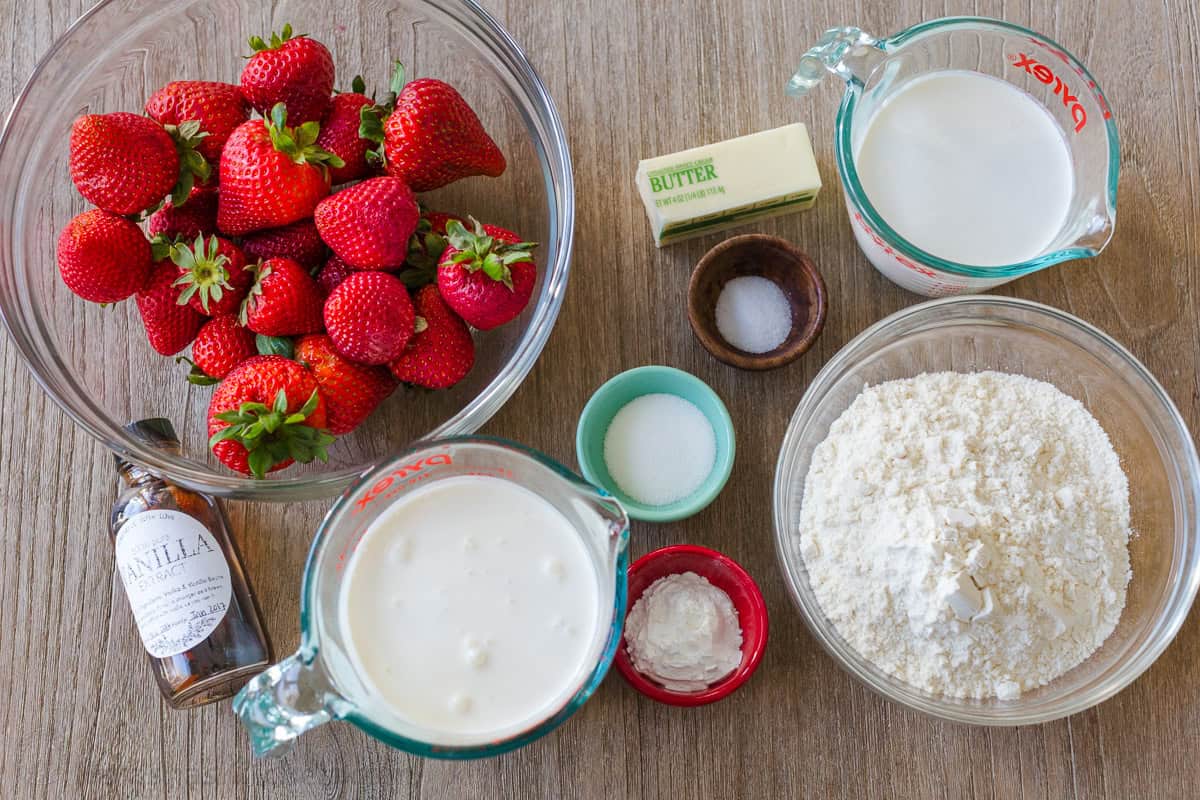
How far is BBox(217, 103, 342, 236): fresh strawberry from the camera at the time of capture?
38.8 inches

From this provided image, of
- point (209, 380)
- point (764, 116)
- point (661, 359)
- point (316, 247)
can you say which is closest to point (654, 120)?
point (764, 116)

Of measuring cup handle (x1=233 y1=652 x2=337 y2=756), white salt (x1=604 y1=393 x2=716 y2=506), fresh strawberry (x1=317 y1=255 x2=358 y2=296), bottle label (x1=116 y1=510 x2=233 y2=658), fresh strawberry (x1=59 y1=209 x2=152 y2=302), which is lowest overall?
measuring cup handle (x1=233 y1=652 x2=337 y2=756)

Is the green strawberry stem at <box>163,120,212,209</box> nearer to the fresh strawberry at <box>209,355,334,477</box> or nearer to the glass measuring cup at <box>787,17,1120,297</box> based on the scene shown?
the fresh strawberry at <box>209,355,334,477</box>

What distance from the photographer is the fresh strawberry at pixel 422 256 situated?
107cm

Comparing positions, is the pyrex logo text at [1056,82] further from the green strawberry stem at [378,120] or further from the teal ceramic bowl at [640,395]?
the green strawberry stem at [378,120]

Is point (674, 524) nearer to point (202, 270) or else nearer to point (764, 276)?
point (764, 276)

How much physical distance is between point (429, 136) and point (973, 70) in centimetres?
71

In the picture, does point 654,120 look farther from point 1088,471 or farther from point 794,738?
point 794,738

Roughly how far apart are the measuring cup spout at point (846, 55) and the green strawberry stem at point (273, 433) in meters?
0.72

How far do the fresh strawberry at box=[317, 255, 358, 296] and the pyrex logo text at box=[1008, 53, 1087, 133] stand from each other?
88 cm

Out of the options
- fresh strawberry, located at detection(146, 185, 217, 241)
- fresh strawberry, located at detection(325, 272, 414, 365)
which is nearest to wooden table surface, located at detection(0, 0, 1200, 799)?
fresh strawberry, located at detection(325, 272, 414, 365)

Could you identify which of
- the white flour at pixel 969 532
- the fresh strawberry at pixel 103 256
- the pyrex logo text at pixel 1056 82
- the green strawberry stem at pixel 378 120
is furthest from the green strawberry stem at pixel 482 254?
the pyrex logo text at pixel 1056 82

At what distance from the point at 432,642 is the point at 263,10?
82cm

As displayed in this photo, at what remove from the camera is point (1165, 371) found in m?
1.24
